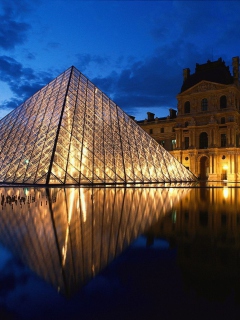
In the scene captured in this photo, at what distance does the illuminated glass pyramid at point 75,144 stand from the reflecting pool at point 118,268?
13779mm

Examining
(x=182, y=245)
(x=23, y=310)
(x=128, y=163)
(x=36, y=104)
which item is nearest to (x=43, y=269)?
(x=23, y=310)

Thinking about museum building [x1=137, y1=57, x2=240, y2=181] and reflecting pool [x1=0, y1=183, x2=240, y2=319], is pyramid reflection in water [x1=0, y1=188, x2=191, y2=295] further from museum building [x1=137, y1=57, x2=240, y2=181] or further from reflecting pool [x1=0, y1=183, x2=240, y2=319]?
museum building [x1=137, y1=57, x2=240, y2=181]

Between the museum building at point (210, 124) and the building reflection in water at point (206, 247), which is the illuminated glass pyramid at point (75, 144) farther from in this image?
the museum building at point (210, 124)

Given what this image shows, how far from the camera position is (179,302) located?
10.5 feet

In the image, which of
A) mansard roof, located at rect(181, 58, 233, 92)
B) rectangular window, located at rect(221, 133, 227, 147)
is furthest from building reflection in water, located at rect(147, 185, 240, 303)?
mansard roof, located at rect(181, 58, 233, 92)

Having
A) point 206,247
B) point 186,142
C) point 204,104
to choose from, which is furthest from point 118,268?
point 204,104

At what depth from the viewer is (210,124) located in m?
45.3

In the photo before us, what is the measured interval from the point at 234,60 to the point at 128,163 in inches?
1317

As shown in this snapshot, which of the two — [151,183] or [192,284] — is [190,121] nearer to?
[151,183]

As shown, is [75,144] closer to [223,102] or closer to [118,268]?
[118,268]

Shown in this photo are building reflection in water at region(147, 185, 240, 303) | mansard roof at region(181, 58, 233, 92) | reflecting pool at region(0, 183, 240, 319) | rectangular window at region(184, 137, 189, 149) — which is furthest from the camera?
rectangular window at region(184, 137, 189, 149)

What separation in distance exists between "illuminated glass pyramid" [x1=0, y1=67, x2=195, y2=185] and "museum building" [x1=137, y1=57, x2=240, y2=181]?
16.2 metres

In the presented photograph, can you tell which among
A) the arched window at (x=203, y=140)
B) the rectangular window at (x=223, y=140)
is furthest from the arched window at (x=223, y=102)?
Answer: the arched window at (x=203, y=140)

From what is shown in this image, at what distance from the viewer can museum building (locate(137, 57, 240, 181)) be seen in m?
44.4
